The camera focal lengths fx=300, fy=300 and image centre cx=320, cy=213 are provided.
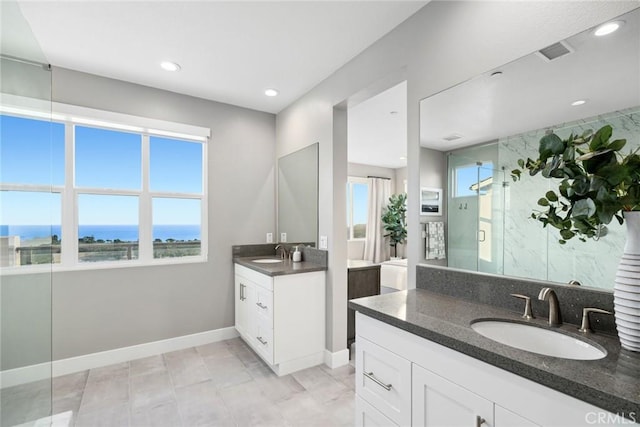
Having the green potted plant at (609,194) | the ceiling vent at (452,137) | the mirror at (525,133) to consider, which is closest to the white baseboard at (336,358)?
the mirror at (525,133)

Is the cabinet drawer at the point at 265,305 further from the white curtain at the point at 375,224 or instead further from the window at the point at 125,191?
the white curtain at the point at 375,224

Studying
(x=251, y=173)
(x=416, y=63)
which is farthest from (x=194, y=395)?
(x=416, y=63)

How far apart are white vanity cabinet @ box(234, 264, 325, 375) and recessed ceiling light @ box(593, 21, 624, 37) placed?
229 centimetres

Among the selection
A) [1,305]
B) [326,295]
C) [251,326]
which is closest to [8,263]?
[1,305]

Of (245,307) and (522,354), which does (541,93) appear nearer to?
(522,354)

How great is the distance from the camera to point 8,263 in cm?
148

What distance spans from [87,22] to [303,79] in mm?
1628

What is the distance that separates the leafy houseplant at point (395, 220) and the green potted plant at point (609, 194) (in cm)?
602

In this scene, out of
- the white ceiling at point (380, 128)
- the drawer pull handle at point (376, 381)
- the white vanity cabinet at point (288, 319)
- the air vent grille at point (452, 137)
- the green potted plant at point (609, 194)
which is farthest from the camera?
the white ceiling at point (380, 128)

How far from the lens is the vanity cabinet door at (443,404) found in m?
0.95

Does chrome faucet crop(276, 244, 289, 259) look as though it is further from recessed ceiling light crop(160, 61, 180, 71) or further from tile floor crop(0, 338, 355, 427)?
recessed ceiling light crop(160, 61, 180, 71)

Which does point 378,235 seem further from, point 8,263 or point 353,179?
point 8,263

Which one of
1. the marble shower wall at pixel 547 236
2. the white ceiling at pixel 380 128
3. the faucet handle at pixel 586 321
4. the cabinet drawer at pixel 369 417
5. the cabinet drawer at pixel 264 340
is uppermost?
the white ceiling at pixel 380 128

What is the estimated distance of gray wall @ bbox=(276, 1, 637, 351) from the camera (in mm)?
1292
